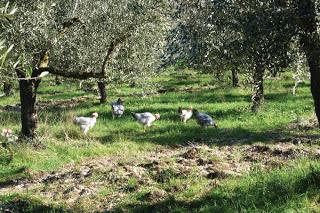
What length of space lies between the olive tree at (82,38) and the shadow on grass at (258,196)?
5.97 meters

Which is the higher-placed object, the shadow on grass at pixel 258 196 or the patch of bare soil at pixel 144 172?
the shadow on grass at pixel 258 196

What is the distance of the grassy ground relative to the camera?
10.5 meters

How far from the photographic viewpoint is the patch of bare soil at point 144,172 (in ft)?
42.0

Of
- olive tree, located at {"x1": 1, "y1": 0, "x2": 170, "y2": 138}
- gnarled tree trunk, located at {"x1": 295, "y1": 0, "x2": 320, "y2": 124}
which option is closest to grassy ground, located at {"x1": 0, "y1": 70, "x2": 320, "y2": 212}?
gnarled tree trunk, located at {"x1": 295, "y1": 0, "x2": 320, "y2": 124}

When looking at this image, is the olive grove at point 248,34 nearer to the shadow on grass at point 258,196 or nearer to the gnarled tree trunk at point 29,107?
the shadow on grass at point 258,196

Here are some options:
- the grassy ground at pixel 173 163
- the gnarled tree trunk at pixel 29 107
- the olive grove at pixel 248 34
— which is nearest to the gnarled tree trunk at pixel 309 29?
the olive grove at pixel 248 34

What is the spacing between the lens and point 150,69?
22172 mm

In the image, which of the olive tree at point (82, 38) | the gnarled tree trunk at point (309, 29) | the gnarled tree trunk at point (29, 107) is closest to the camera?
the gnarled tree trunk at point (309, 29)

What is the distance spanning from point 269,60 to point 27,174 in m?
8.94

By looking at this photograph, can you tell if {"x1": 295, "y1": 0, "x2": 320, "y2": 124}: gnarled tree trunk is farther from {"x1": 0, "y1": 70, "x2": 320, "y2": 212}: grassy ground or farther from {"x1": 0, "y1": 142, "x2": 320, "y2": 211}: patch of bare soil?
{"x1": 0, "y1": 142, "x2": 320, "y2": 211}: patch of bare soil

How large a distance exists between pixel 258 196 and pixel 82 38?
1185 cm

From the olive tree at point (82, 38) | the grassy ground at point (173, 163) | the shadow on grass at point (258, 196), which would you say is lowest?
the grassy ground at point (173, 163)

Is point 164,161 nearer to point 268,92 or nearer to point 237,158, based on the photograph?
point 237,158

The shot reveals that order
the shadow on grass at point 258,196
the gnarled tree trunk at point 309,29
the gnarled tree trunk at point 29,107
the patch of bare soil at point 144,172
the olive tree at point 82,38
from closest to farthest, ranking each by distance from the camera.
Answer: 1. the shadow on grass at point 258,196
2. the gnarled tree trunk at point 309,29
3. the patch of bare soil at point 144,172
4. the olive tree at point 82,38
5. the gnarled tree trunk at point 29,107
